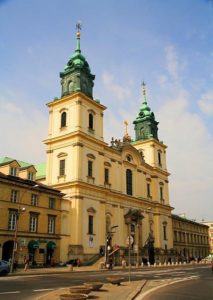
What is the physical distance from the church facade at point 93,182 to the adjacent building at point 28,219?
7.94ft

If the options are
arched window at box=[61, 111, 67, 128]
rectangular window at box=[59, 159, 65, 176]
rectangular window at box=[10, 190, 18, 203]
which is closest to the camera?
rectangular window at box=[10, 190, 18, 203]

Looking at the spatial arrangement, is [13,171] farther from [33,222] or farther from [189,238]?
[189,238]

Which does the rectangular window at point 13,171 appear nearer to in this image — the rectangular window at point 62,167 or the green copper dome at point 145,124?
the rectangular window at point 62,167

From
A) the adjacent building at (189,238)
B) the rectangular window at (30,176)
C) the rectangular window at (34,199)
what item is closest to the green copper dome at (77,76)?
the rectangular window at (30,176)

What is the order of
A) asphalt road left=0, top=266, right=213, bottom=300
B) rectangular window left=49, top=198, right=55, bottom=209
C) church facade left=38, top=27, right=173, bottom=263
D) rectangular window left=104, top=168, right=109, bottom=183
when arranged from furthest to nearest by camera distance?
rectangular window left=104, top=168, right=109, bottom=183, church facade left=38, top=27, right=173, bottom=263, rectangular window left=49, top=198, right=55, bottom=209, asphalt road left=0, top=266, right=213, bottom=300

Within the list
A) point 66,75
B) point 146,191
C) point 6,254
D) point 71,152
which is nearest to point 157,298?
point 6,254

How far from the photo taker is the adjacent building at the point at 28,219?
3829 centimetres

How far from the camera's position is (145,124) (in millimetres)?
75000

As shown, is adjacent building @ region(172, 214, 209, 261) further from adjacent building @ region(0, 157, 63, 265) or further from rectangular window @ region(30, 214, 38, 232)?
rectangular window @ region(30, 214, 38, 232)

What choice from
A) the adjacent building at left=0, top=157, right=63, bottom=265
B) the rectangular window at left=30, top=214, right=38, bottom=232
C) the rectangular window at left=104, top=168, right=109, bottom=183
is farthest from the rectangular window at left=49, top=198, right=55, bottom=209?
the rectangular window at left=104, top=168, right=109, bottom=183

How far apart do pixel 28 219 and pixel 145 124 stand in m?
40.7

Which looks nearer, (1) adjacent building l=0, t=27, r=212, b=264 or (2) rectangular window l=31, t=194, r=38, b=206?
(1) adjacent building l=0, t=27, r=212, b=264

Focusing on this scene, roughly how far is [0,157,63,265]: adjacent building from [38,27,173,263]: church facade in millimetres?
2419

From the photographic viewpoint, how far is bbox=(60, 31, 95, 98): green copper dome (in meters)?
55.4
